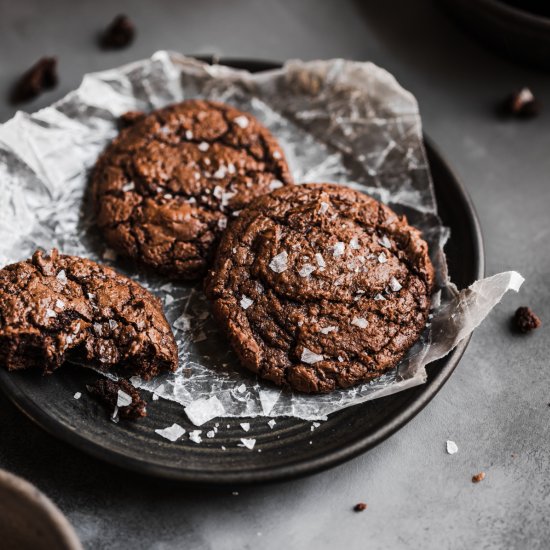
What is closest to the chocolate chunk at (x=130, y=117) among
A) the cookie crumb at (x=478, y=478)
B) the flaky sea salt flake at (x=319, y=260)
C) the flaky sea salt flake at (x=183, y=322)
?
the flaky sea salt flake at (x=183, y=322)

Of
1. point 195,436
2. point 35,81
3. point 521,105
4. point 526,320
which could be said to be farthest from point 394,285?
point 35,81

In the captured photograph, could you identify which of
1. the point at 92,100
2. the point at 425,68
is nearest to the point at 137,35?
the point at 92,100

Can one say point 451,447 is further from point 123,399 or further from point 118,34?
point 118,34

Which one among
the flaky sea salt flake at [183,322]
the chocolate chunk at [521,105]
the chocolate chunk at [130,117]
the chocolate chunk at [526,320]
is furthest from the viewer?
the chocolate chunk at [521,105]

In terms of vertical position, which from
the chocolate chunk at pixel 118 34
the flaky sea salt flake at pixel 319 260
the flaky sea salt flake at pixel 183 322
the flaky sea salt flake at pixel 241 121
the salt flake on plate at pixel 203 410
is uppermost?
the chocolate chunk at pixel 118 34

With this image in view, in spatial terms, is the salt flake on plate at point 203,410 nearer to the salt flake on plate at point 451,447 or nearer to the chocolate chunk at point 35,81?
the salt flake on plate at point 451,447

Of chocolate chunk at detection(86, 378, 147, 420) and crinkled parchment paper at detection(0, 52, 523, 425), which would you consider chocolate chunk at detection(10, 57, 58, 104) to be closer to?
crinkled parchment paper at detection(0, 52, 523, 425)

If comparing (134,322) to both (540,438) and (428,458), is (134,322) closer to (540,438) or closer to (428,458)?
(428,458)
